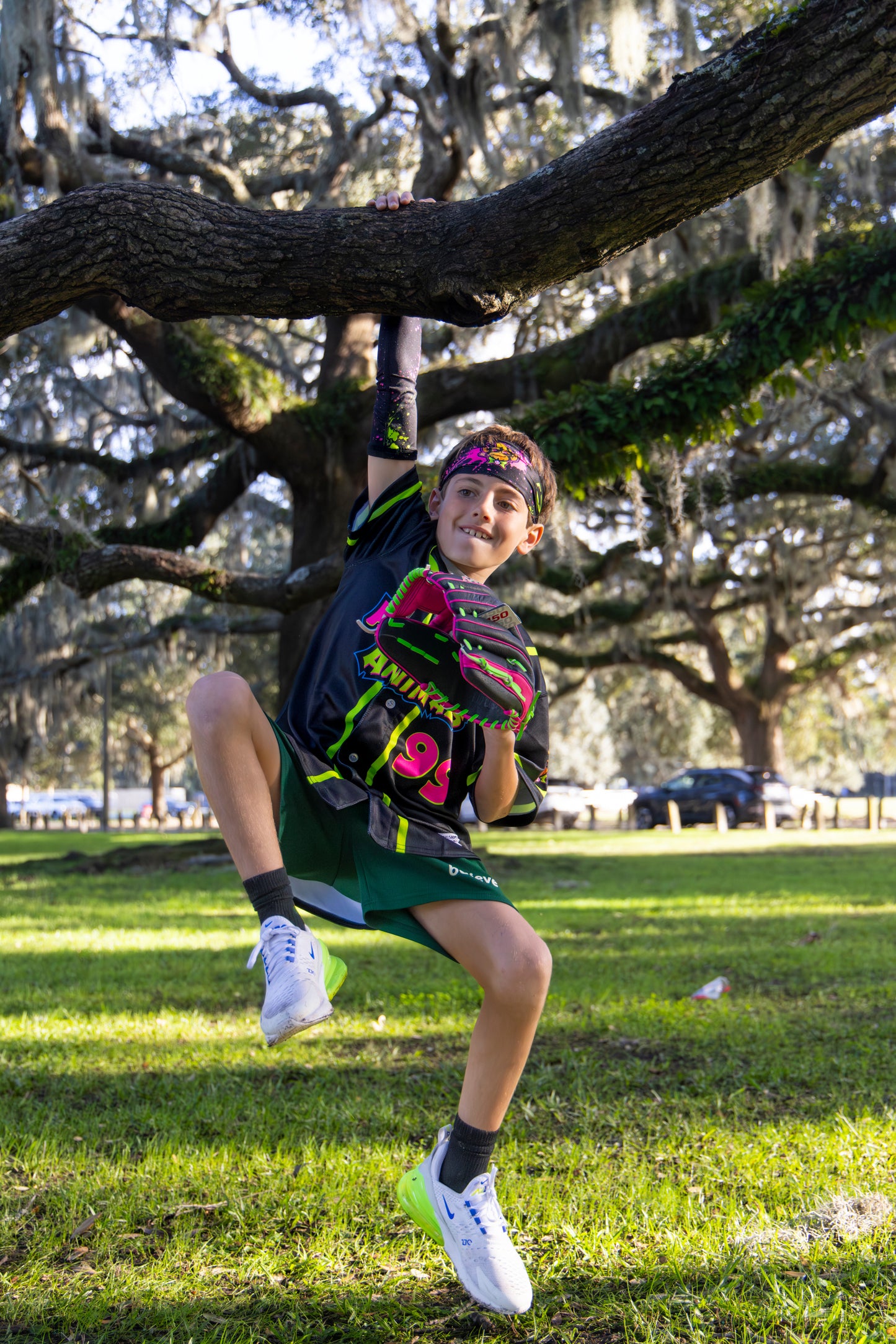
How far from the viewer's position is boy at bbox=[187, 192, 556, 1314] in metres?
2.30

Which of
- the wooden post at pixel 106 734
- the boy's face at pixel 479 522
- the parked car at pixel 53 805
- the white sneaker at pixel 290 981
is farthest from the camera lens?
the parked car at pixel 53 805

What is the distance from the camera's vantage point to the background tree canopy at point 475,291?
2.65 m

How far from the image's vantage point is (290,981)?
225cm

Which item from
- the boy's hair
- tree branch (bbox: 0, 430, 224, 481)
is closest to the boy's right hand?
the boy's hair

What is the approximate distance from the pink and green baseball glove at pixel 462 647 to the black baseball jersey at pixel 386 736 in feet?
0.20

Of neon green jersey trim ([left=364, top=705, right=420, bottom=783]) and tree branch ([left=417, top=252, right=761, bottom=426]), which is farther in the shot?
tree branch ([left=417, top=252, right=761, bottom=426])

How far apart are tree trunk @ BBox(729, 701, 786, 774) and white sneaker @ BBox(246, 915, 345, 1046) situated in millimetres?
24292

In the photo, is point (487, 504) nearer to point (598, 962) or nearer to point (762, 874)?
point (598, 962)

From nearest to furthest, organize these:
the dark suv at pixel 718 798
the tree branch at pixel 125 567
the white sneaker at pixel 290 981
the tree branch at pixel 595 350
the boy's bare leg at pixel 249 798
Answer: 1. the white sneaker at pixel 290 981
2. the boy's bare leg at pixel 249 798
3. the tree branch at pixel 125 567
4. the tree branch at pixel 595 350
5. the dark suv at pixel 718 798

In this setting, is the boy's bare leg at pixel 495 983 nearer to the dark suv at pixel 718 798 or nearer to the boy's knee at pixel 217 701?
the boy's knee at pixel 217 701

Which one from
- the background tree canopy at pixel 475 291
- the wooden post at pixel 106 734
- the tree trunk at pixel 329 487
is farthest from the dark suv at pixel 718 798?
the tree trunk at pixel 329 487

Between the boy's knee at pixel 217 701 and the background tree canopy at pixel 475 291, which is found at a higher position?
the background tree canopy at pixel 475 291

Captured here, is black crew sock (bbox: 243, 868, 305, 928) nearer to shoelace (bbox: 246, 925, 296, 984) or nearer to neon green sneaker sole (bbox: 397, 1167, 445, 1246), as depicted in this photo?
shoelace (bbox: 246, 925, 296, 984)

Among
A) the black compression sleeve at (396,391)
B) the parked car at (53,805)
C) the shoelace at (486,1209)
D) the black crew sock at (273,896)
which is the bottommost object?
the parked car at (53,805)
